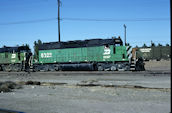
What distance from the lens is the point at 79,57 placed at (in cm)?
2573

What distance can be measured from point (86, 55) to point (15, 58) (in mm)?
11473

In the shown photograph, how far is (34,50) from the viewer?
2962cm

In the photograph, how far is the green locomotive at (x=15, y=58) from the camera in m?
30.0

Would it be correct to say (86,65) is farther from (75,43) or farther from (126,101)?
(126,101)

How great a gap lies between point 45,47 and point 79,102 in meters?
21.5

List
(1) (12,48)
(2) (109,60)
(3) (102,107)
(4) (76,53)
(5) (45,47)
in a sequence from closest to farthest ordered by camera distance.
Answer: (3) (102,107) < (2) (109,60) < (4) (76,53) < (5) (45,47) < (1) (12,48)

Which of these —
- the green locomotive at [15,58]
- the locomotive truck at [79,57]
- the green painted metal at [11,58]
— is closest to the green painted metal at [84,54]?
the locomotive truck at [79,57]

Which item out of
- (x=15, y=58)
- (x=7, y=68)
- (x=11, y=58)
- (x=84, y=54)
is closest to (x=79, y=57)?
(x=84, y=54)

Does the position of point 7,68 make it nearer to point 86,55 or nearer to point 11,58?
point 11,58

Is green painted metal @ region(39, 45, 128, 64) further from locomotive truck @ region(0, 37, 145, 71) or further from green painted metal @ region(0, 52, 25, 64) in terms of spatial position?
green painted metal @ region(0, 52, 25, 64)

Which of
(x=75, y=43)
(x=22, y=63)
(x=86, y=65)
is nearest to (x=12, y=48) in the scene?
(x=22, y=63)

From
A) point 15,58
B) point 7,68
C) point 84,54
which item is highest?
point 84,54

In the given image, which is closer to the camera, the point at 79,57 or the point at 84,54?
the point at 84,54

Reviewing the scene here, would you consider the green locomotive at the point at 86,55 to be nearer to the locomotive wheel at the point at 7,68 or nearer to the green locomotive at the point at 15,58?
the green locomotive at the point at 15,58
